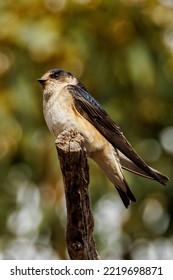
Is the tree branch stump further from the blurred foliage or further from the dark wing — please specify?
the blurred foliage

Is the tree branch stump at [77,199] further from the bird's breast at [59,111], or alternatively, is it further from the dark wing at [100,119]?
the bird's breast at [59,111]

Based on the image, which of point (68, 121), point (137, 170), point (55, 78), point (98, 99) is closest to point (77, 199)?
point (137, 170)

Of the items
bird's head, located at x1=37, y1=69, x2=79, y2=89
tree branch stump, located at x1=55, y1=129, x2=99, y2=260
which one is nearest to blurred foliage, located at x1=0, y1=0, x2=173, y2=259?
bird's head, located at x1=37, y1=69, x2=79, y2=89

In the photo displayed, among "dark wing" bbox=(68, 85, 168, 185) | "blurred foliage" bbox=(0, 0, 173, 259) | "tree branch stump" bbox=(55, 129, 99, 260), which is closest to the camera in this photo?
"tree branch stump" bbox=(55, 129, 99, 260)

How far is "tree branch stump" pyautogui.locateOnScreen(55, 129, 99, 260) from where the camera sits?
387 centimetres

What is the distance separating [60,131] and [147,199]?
2.22m

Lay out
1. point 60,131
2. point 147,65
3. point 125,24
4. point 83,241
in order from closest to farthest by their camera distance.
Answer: point 83,241, point 60,131, point 147,65, point 125,24

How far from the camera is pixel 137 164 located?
3.95 metres

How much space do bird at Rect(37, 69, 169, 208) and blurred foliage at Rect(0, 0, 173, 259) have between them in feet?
3.98

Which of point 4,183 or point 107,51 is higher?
point 107,51

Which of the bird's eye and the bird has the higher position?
the bird's eye

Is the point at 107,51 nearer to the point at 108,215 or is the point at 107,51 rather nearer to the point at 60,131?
the point at 108,215

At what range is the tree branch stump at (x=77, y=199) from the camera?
3.87m

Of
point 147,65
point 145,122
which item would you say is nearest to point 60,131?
point 147,65
